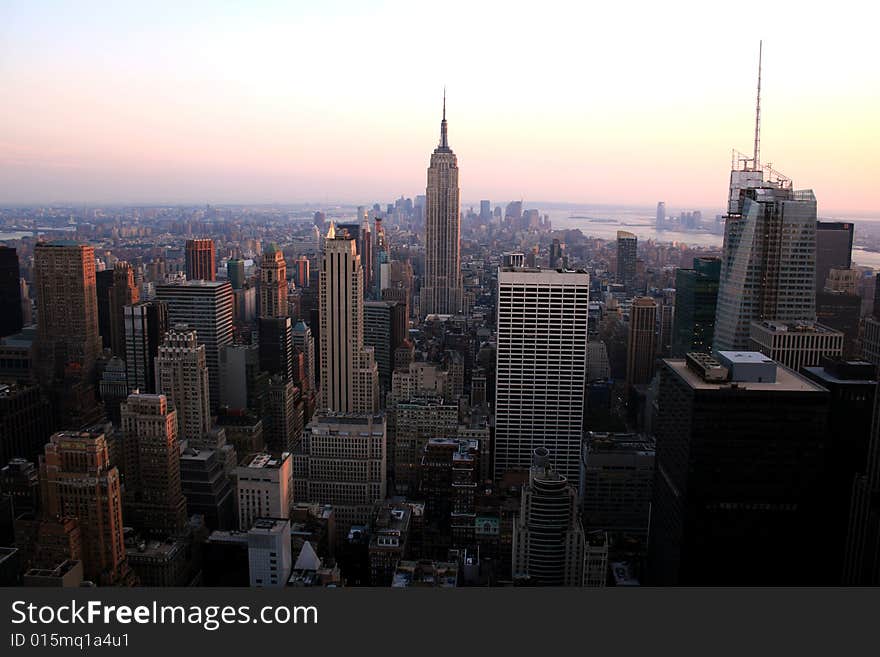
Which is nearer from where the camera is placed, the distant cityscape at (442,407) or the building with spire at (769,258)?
the distant cityscape at (442,407)

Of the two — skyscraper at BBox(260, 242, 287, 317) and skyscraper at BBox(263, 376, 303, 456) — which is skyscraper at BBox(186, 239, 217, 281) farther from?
skyscraper at BBox(263, 376, 303, 456)

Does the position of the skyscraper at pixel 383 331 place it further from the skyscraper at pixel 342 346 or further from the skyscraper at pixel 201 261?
the skyscraper at pixel 201 261

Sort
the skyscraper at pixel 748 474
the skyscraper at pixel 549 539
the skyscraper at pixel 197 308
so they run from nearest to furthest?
the skyscraper at pixel 748 474 → the skyscraper at pixel 549 539 → the skyscraper at pixel 197 308

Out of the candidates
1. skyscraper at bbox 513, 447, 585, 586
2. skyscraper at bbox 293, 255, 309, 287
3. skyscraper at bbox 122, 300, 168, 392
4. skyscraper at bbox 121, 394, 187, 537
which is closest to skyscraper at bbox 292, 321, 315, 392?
skyscraper at bbox 293, 255, 309, 287

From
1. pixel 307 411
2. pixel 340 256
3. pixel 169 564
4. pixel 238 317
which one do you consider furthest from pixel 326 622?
pixel 238 317

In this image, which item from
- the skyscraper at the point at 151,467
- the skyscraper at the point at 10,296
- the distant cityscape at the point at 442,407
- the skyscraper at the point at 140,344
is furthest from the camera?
the skyscraper at the point at 10,296

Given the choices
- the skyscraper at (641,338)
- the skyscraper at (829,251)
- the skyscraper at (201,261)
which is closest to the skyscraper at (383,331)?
the skyscraper at (201,261)
